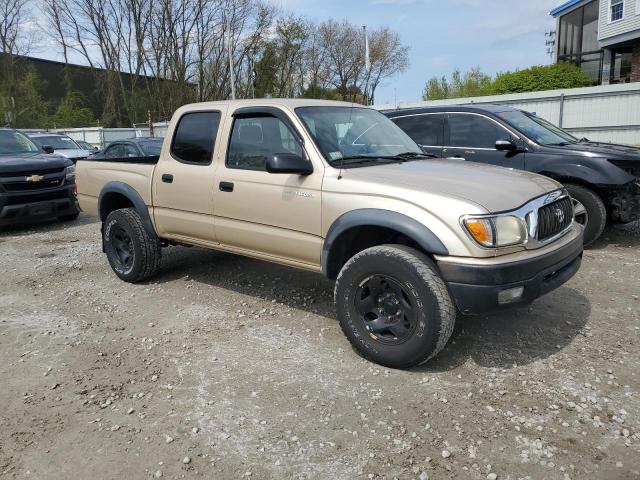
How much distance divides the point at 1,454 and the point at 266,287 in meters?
2.98

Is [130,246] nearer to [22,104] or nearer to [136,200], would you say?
[136,200]

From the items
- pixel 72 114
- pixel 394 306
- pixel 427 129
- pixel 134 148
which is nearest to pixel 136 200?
pixel 394 306

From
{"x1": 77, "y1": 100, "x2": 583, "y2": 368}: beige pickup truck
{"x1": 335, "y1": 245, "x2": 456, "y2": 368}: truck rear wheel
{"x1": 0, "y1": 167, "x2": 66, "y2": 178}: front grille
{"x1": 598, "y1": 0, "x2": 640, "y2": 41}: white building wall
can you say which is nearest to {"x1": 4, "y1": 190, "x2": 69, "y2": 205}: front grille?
{"x1": 0, "y1": 167, "x2": 66, "y2": 178}: front grille

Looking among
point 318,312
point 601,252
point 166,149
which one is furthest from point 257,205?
point 601,252

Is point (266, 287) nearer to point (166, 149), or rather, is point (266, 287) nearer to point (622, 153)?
point (166, 149)

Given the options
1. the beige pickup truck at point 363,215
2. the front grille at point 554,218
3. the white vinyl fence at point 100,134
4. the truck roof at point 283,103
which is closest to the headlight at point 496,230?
the beige pickup truck at point 363,215

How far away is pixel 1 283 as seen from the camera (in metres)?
6.07

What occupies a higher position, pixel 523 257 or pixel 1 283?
pixel 523 257

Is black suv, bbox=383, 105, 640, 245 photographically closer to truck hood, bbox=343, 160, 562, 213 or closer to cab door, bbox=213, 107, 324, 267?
truck hood, bbox=343, 160, 562, 213

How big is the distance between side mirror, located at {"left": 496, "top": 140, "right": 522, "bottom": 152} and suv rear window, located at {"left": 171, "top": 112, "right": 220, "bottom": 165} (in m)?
3.77

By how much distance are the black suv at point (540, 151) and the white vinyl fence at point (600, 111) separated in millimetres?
8265

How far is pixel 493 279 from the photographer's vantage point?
126 inches

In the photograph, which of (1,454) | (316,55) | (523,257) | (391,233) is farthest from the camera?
(316,55)

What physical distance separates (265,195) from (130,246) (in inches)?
89.0
